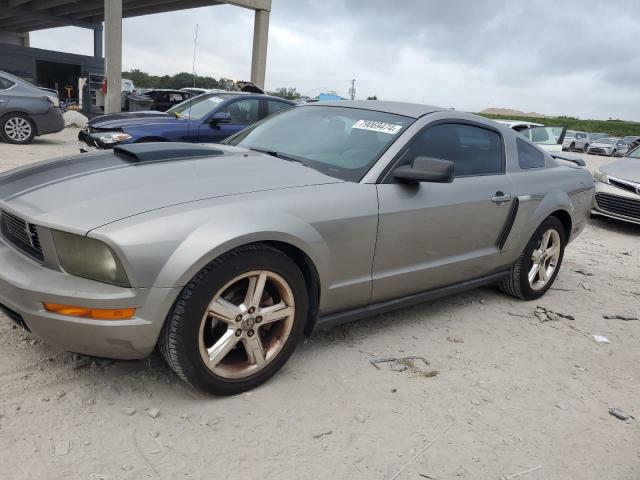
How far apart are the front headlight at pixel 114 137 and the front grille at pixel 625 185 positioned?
7134 mm

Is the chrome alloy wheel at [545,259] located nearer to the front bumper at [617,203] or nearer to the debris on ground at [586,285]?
the debris on ground at [586,285]

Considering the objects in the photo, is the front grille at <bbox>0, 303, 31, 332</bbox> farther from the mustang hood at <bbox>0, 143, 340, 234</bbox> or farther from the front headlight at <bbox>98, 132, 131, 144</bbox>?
the front headlight at <bbox>98, 132, 131, 144</bbox>

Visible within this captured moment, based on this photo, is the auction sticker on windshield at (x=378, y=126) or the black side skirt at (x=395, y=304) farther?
the auction sticker on windshield at (x=378, y=126)

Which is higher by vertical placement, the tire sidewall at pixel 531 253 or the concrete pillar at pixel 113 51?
the concrete pillar at pixel 113 51

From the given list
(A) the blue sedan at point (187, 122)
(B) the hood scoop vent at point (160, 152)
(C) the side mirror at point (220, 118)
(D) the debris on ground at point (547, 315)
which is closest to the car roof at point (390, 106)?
(B) the hood scoop vent at point (160, 152)

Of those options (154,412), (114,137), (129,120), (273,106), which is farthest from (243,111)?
(154,412)

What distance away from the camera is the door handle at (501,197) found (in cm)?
361

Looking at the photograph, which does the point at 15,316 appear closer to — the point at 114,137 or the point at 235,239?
the point at 235,239

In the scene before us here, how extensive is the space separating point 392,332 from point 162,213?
1809 millimetres

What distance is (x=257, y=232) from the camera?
7.75 feet

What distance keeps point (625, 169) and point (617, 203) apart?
31.9 inches

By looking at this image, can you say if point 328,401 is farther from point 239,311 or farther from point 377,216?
point 377,216

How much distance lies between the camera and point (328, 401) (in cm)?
260

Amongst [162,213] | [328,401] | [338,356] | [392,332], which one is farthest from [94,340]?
[392,332]
